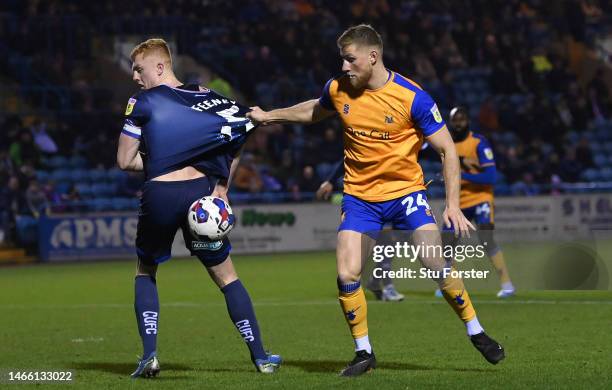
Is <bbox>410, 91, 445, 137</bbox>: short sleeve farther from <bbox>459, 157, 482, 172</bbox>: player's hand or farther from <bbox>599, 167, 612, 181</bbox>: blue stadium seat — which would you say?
<bbox>599, 167, 612, 181</bbox>: blue stadium seat

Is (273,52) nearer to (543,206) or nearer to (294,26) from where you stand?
(294,26)

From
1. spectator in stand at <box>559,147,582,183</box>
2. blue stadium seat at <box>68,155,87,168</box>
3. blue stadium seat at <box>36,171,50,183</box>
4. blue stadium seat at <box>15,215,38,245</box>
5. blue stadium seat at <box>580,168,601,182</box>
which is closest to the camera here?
blue stadium seat at <box>15,215,38,245</box>

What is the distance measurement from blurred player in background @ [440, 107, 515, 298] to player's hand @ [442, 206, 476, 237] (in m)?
6.78

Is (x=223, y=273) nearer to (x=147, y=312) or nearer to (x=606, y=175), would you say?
(x=147, y=312)

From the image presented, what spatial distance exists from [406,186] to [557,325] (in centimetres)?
364

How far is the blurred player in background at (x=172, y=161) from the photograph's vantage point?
8398mm

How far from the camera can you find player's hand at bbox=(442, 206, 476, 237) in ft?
26.3

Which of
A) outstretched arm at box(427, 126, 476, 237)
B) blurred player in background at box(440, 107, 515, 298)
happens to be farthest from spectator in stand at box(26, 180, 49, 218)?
outstretched arm at box(427, 126, 476, 237)

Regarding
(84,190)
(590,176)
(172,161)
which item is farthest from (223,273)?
(590,176)

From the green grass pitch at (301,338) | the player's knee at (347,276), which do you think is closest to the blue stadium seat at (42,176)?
the green grass pitch at (301,338)

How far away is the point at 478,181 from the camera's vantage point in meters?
15.0

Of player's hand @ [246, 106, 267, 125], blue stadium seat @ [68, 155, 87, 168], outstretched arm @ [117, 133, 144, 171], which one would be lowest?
blue stadium seat @ [68, 155, 87, 168]

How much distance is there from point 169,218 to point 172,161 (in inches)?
15.2

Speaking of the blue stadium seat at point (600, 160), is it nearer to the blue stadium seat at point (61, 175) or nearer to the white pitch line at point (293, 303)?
the blue stadium seat at point (61, 175)
